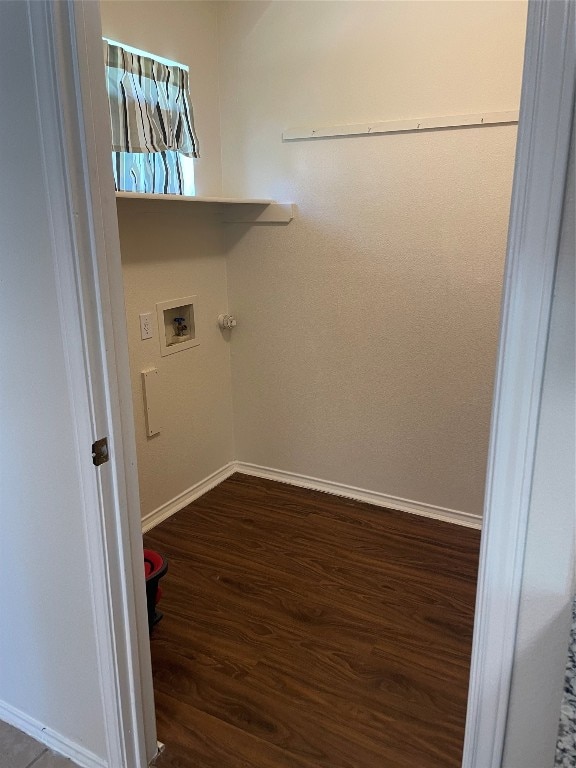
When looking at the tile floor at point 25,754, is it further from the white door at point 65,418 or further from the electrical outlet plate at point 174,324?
the electrical outlet plate at point 174,324

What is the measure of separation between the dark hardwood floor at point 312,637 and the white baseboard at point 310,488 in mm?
51

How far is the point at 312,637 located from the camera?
2127mm

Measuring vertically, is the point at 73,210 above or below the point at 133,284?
above

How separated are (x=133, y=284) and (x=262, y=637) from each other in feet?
5.13

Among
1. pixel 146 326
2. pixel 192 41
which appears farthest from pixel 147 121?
pixel 146 326

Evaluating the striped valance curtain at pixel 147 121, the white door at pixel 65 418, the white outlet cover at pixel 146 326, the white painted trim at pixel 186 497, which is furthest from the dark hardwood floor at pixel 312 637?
the striped valance curtain at pixel 147 121

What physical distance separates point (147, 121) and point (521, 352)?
2198mm

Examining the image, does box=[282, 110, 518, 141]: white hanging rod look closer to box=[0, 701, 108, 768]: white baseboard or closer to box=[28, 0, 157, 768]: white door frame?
box=[28, 0, 157, 768]: white door frame

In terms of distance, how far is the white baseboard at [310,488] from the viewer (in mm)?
2887

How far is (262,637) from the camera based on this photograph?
6.98 feet

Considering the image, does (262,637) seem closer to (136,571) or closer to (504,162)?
(136,571)

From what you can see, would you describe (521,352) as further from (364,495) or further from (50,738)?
(364,495)

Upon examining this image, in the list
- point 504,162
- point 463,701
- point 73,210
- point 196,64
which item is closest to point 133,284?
point 196,64

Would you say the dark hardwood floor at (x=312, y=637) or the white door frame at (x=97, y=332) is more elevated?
the white door frame at (x=97, y=332)
